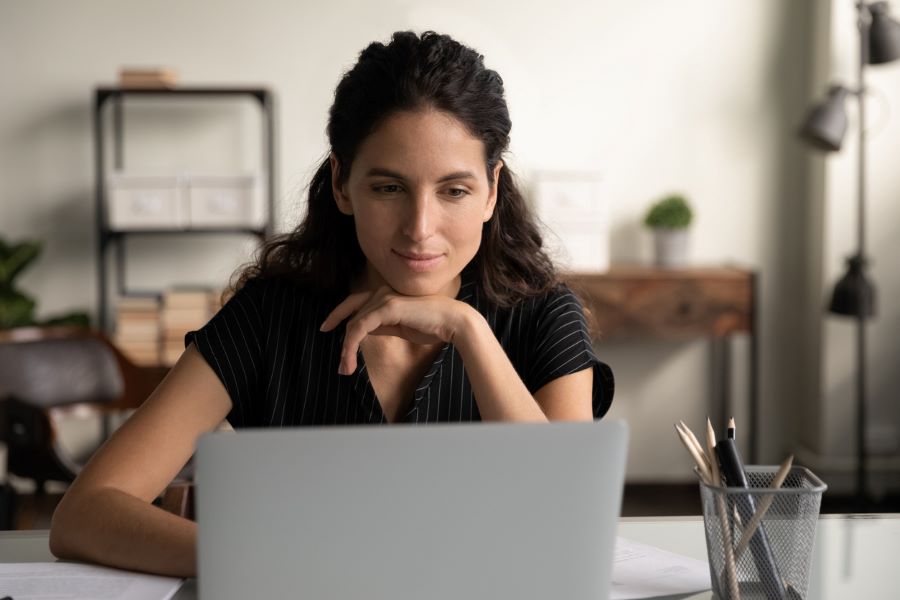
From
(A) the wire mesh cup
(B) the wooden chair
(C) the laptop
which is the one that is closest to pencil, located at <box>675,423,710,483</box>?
(A) the wire mesh cup

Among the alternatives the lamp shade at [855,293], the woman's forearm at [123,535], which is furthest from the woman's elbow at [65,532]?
the lamp shade at [855,293]

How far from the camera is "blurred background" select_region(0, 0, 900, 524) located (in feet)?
13.4

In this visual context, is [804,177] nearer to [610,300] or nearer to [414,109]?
[610,300]

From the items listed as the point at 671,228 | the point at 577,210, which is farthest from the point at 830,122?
the point at 577,210

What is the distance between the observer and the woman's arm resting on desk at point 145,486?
1086mm

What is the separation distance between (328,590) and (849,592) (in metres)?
0.57

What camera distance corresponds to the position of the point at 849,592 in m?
1.06

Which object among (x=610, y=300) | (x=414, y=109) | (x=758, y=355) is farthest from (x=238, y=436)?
(x=758, y=355)

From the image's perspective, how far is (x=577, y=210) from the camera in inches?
157

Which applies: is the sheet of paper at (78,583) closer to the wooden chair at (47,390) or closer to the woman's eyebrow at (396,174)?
the woman's eyebrow at (396,174)

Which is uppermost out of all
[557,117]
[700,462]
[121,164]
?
[557,117]

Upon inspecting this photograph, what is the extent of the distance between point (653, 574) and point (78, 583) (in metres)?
0.57

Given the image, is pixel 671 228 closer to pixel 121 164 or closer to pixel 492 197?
pixel 121 164

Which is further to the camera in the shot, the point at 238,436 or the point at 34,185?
the point at 34,185
